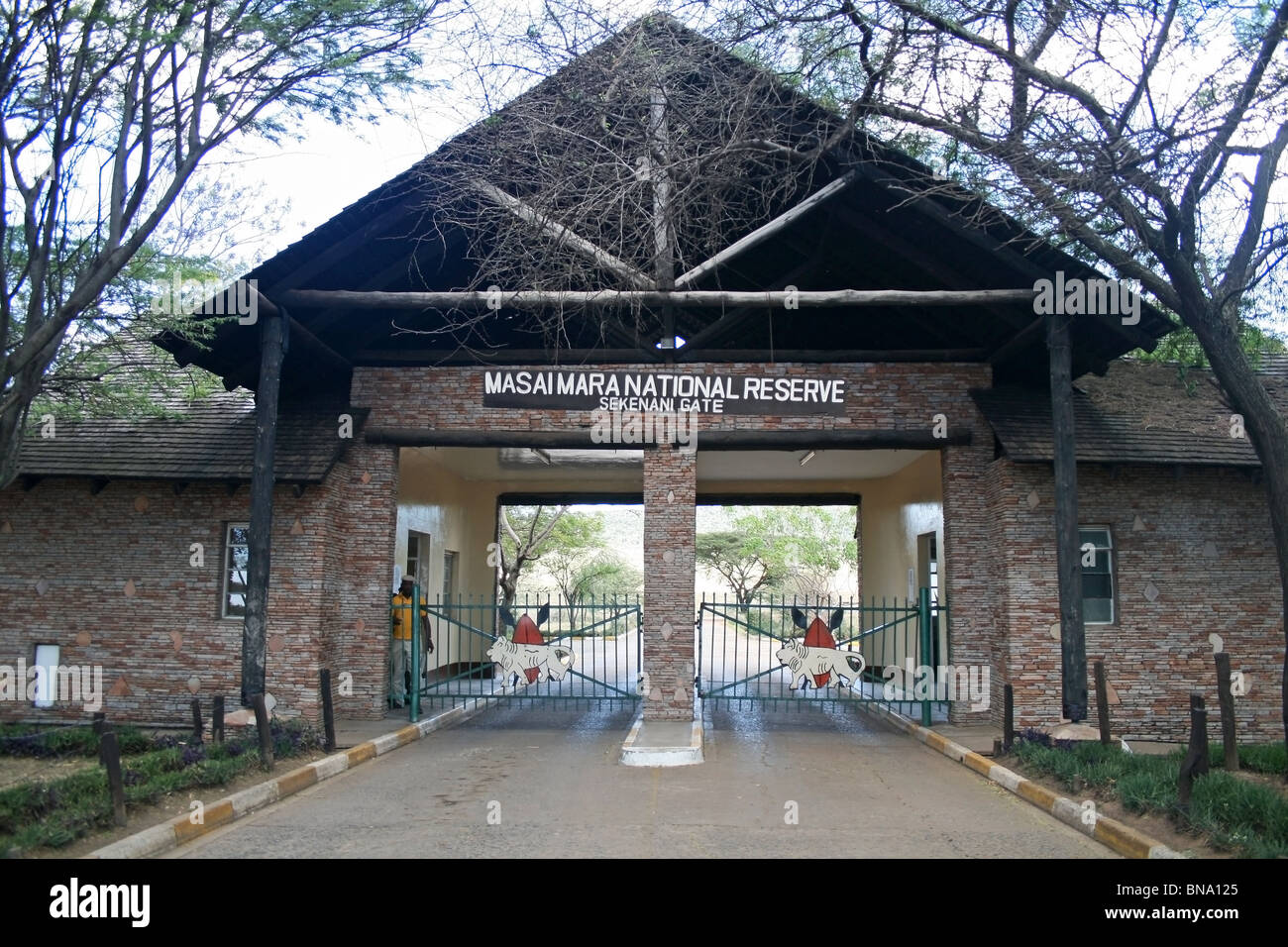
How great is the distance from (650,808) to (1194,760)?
4025 mm

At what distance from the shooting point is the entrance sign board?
1291 centimetres

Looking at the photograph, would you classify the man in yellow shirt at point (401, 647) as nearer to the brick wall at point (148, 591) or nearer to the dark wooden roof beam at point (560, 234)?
the brick wall at point (148, 591)

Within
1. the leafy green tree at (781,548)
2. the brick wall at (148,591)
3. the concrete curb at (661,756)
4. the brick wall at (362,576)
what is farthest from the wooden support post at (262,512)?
the leafy green tree at (781,548)

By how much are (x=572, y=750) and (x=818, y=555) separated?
37.9 meters

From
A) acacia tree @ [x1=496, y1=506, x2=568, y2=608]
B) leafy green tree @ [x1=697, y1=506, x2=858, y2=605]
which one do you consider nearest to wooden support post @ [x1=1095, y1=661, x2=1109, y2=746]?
acacia tree @ [x1=496, y1=506, x2=568, y2=608]

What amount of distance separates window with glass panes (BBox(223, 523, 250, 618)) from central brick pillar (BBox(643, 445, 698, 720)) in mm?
5209

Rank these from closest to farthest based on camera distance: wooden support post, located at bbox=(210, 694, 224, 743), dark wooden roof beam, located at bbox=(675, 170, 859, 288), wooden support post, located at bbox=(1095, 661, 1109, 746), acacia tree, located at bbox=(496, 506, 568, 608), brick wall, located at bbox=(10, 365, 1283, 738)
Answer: wooden support post, located at bbox=(1095, 661, 1109, 746)
wooden support post, located at bbox=(210, 694, 224, 743)
dark wooden roof beam, located at bbox=(675, 170, 859, 288)
brick wall, located at bbox=(10, 365, 1283, 738)
acacia tree, located at bbox=(496, 506, 568, 608)

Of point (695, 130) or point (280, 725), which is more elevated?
point (695, 130)

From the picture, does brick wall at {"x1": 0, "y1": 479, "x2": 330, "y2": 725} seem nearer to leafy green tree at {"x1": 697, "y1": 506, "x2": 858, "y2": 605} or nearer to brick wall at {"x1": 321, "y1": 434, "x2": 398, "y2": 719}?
brick wall at {"x1": 321, "y1": 434, "x2": 398, "y2": 719}

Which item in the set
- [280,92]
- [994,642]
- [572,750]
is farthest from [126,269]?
[994,642]

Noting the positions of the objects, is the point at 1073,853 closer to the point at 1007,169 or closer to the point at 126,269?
the point at 1007,169

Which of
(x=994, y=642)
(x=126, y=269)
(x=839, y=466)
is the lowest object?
(x=994, y=642)

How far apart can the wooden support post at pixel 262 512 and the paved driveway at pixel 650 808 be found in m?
1.65

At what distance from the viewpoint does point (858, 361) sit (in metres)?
13.0
